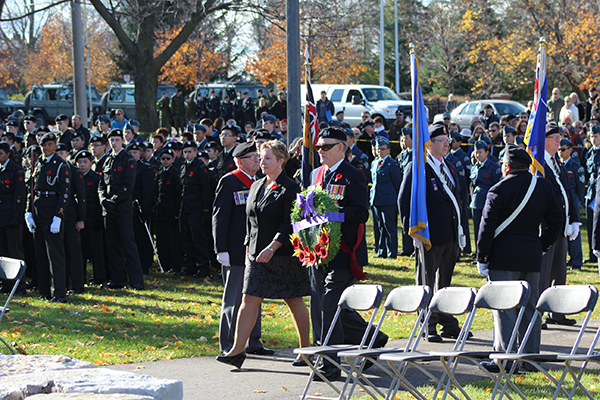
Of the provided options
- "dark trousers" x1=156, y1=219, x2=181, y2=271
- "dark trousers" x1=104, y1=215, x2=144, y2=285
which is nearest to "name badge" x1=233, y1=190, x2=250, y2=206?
"dark trousers" x1=104, y1=215, x2=144, y2=285

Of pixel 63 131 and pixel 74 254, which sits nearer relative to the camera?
pixel 74 254

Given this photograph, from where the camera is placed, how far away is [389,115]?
96.4 ft

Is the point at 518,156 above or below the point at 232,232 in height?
above

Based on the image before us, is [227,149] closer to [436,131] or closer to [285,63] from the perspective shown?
[436,131]

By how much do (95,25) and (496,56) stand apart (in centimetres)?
3777

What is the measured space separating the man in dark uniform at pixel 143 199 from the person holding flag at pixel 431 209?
5.45m

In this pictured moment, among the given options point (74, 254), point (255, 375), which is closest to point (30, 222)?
point (74, 254)

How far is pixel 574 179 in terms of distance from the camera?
42.3 feet

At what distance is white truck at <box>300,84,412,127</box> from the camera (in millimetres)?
29681

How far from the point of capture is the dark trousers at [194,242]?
11689 mm

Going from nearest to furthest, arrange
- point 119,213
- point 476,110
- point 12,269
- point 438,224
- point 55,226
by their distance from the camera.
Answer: point 12,269, point 438,224, point 55,226, point 119,213, point 476,110

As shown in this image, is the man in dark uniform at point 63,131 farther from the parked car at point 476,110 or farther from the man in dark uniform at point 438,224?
the parked car at point 476,110

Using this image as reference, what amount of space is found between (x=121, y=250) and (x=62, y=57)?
164ft

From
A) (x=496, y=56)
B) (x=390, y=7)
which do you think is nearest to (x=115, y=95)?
(x=496, y=56)
